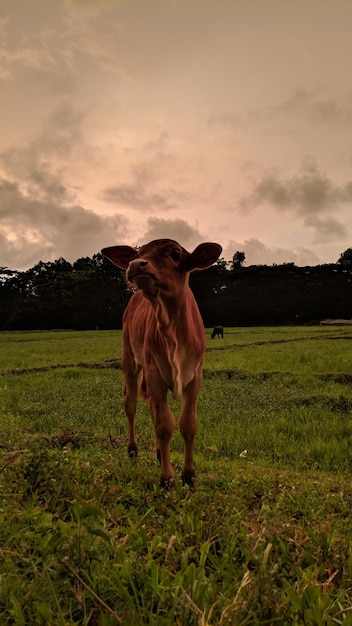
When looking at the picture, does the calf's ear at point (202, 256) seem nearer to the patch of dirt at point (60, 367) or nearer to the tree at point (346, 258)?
the patch of dirt at point (60, 367)

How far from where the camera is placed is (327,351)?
18719 millimetres

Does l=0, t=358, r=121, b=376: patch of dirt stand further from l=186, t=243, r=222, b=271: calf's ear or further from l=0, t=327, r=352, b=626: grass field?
l=186, t=243, r=222, b=271: calf's ear

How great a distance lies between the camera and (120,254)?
464 centimetres

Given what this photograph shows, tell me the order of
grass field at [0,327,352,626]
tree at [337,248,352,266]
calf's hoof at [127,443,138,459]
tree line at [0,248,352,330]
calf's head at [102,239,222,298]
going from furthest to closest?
tree at [337,248,352,266] < tree line at [0,248,352,330] < calf's hoof at [127,443,138,459] < calf's head at [102,239,222,298] < grass field at [0,327,352,626]

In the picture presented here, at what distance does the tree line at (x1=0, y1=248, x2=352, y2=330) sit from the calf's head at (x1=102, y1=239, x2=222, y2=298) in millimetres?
47110

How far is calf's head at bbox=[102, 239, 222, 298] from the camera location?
3730 mm

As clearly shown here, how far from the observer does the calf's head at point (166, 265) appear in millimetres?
3730

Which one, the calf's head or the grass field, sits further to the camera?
the calf's head

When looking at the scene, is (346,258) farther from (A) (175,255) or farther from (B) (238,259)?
(A) (175,255)

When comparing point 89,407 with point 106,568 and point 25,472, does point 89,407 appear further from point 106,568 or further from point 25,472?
point 106,568

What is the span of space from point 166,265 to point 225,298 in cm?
4995

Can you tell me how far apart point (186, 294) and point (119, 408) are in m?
5.01

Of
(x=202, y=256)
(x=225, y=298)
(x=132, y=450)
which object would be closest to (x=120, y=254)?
(x=202, y=256)

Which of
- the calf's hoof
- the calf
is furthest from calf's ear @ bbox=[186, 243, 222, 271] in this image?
the calf's hoof
